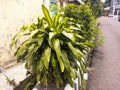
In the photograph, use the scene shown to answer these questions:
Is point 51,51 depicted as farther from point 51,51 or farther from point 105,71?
point 105,71

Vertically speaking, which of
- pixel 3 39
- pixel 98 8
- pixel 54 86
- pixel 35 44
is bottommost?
pixel 98 8

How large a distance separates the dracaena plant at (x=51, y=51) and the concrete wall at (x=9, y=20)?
7.30ft

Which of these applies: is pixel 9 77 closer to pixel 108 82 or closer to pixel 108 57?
pixel 108 82

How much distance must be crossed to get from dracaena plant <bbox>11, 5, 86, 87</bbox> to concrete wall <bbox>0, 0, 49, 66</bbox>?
87.6 inches

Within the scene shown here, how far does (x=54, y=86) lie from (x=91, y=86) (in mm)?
1971

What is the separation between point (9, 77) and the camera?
5863 millimetres

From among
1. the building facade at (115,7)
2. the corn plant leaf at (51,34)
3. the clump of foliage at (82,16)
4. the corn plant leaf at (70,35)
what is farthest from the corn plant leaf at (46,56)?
the building facade at (115,7)

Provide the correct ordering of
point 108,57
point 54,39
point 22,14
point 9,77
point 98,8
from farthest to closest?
point 98,8, point 108,57, point 22,14, point 9,77, point 54,39

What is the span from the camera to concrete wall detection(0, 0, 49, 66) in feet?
21.5

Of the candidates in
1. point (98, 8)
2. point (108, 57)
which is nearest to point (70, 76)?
point (108, 57)

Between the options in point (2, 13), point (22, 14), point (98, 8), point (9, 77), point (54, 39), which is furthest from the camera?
point (98, 8)

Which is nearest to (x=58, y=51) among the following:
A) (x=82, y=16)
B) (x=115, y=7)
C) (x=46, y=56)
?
(x=46, y=56)

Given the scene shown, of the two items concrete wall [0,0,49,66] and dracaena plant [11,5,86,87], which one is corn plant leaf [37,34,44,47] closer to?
dracaena plant [11,5,86,87]

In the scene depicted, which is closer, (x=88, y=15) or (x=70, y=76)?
(x=70, y=76)
